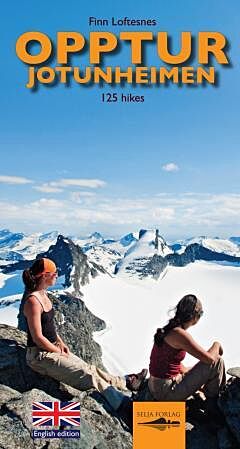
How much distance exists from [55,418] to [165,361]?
9.37 feet

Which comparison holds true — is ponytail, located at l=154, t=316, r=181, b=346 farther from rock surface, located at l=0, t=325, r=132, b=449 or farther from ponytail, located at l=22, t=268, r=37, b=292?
ponytail, located at l=22, t=268, r=37, b=292

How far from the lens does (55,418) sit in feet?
32.0

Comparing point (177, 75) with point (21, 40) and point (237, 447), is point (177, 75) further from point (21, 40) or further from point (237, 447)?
point (237, 447)

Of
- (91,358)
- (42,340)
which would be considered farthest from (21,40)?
(91,358)

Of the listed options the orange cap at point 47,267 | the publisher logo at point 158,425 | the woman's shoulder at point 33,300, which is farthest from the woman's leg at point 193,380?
the orange cap at point 47,267

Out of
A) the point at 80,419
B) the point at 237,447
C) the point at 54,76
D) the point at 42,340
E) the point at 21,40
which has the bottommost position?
the point at 237,447

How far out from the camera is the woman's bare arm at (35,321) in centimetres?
1100

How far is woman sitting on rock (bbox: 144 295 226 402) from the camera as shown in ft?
34.8

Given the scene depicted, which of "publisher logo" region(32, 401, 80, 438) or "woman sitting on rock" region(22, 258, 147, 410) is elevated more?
"woman sitting on rock" region(22, 258, 147, 410)

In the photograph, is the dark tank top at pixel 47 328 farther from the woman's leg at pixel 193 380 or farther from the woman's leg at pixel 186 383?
the woman's leg at pixel 193 380

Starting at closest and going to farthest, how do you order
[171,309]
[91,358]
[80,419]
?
[80,419] < [171,309] < [91,358]

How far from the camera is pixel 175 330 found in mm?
10469

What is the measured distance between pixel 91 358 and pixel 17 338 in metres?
151

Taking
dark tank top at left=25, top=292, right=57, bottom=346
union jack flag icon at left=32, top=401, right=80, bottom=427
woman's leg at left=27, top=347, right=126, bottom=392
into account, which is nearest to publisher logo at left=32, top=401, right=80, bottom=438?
union jack flag icon at left=32, top=401, right=80, bottom=427
